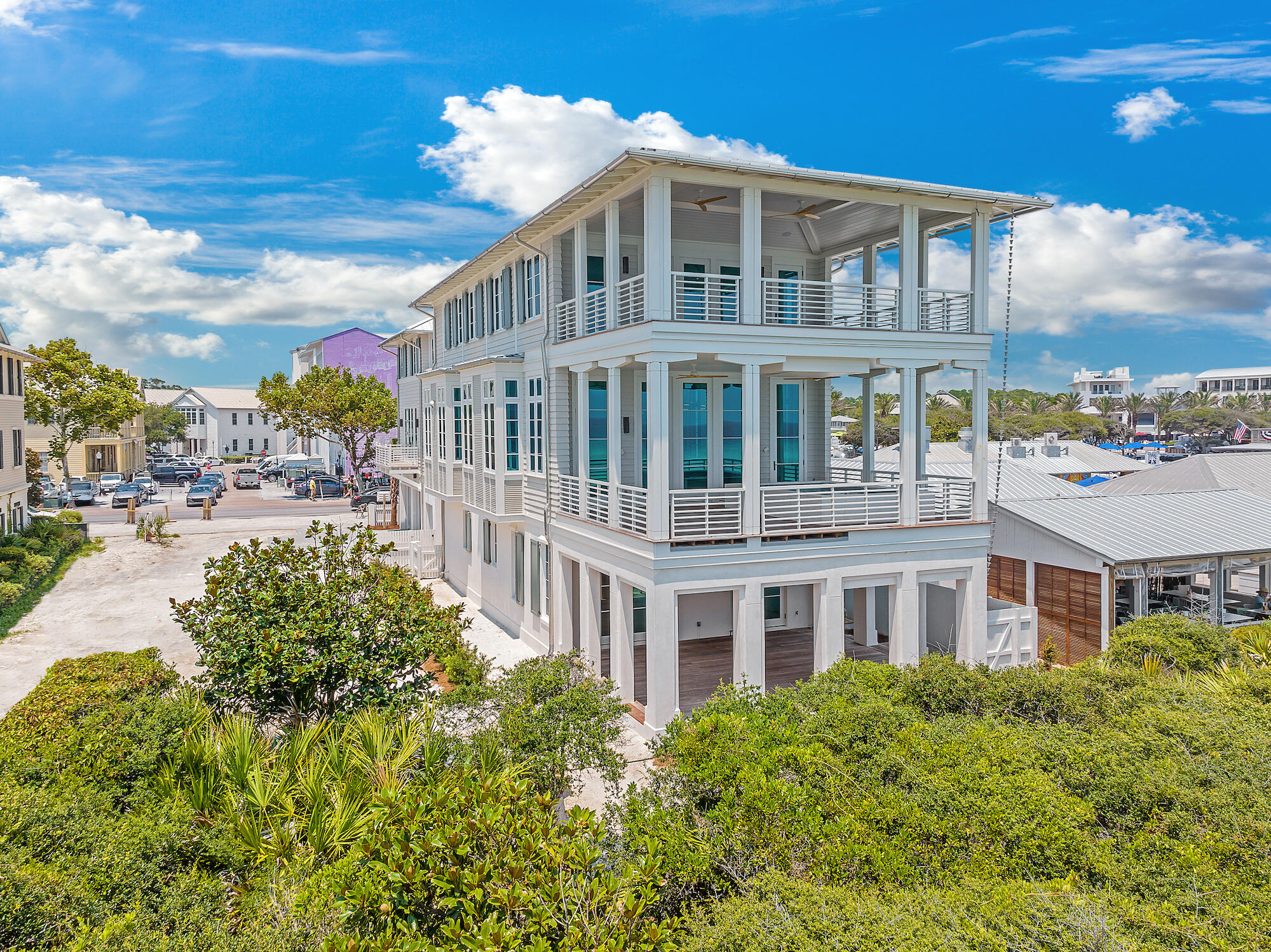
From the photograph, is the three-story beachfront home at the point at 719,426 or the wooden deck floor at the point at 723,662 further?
the wooden deck floor at the point at 723,662

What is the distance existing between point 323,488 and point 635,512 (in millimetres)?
49526

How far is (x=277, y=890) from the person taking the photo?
23.7ft

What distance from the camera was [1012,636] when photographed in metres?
17.0

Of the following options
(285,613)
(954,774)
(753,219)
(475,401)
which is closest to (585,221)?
(753,219)

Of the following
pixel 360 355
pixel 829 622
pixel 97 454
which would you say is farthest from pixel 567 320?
pixel 97 454

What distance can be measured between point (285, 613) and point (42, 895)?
499 cm

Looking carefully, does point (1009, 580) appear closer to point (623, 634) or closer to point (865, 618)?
point (865, 618)

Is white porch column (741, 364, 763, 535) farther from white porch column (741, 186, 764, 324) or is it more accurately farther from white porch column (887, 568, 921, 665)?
white porch column (887, 568, 921, 665)

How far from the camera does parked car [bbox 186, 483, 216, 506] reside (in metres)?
52.2

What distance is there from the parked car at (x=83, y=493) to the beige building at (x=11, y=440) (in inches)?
800

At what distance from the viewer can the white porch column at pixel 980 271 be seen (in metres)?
16.4

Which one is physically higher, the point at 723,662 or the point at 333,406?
the point at 333,406

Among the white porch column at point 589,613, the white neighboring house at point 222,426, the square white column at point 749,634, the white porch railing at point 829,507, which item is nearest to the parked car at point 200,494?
the white porch column at point 589,613

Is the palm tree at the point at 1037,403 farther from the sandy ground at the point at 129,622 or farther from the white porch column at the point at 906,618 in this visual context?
the white porch column at the point at 906,618
